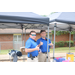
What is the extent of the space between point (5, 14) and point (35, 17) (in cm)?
97

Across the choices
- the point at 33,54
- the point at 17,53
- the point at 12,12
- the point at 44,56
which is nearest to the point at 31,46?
the point at 33,54

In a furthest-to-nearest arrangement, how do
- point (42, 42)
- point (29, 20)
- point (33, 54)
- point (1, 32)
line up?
point (1, 32) → point (42, 42) → point (33, 54) → point (29, 20)

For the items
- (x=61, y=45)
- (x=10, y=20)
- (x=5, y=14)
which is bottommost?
(x=61, y=45)

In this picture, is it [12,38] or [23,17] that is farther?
[12,38]

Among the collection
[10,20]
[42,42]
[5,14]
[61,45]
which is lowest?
[61,45]

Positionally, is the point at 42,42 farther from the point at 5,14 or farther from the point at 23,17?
the point at 5,14

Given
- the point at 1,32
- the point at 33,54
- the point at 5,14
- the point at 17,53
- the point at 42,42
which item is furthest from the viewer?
the point at 1,32

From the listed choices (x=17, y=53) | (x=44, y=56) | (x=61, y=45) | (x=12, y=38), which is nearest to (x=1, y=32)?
(x=12, y=38)

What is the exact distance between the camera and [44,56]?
401cm

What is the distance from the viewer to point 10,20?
303 centimetres

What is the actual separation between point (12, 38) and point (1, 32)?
2.17m

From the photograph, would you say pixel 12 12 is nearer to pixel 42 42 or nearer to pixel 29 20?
pixel 29 20

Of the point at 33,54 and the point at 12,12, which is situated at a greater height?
the point at 12,12

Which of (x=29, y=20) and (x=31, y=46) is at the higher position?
(x=29, y=20)
